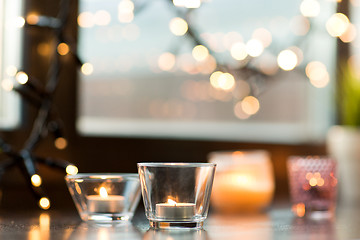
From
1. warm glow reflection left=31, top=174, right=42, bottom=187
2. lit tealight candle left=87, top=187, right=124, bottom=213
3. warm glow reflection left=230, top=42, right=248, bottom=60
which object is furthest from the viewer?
warm glow reflection left=230, top=42, right=248, bottom=60

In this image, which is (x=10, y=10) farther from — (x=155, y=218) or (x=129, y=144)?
(x=155, y=218)

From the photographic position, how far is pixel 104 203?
880 millimetres

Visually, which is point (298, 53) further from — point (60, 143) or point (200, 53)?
point (60, 143)

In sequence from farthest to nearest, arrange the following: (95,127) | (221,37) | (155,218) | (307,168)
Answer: (221,37) → (95,127) → (307,168) → (155,218)

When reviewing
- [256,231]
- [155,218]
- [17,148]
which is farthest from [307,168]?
[17,148]

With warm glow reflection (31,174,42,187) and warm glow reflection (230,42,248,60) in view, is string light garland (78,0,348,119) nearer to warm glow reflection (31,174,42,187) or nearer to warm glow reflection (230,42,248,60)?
warm glow reflection (230,42,248,60)

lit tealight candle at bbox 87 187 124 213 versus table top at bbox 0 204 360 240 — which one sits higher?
lit tealight candle at bbox 87 187 124 213

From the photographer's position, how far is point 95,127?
1369 millimetres

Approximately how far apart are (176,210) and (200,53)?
29.4 inches

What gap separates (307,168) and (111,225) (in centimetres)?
50

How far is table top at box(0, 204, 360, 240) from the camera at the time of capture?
773 mm

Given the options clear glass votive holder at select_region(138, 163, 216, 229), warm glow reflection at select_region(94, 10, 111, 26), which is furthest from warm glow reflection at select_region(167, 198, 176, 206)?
warm glow reflection at select_region(94, 10, 111, 26)

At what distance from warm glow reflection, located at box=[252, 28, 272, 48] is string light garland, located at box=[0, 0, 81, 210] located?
23.4 inches

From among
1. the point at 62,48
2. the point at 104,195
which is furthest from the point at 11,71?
the point at 104,195
